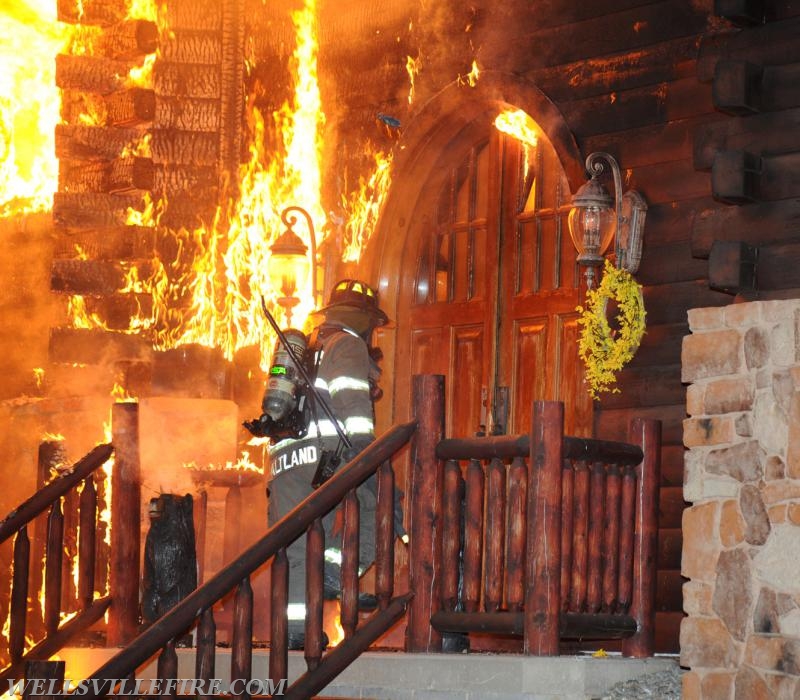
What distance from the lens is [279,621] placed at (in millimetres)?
7508

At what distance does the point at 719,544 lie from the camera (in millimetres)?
7660

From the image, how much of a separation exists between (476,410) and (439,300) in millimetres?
918

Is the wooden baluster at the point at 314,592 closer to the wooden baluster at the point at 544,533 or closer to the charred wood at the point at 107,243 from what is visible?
the wooden baluster at the point at 544,533

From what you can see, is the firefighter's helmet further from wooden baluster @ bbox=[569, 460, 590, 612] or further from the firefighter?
wooden baluster @ bbox=[569, 460, 590, 612]

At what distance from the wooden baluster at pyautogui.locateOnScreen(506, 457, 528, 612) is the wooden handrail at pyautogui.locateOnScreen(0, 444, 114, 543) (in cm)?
305

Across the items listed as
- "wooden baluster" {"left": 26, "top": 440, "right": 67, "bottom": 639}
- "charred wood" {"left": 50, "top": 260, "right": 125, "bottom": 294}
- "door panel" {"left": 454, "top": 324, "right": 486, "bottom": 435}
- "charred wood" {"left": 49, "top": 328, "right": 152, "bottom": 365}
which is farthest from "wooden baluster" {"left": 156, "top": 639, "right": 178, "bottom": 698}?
"charred wood" {"left": 50, "top": 260, "right": 125, "bottom": 294}

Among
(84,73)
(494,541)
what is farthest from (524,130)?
(84,73)

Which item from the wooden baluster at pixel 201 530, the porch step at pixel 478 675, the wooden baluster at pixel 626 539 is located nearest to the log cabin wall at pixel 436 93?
the wooden baluster at pixel 626 539

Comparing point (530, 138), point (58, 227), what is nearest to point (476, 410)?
point (530, 138)

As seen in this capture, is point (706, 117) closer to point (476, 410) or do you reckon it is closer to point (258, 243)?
point (476, 410)

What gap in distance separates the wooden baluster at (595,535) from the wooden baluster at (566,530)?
0.48 feet

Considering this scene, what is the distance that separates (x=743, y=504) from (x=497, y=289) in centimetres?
323

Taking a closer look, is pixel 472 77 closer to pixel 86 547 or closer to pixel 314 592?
pixel 86 547

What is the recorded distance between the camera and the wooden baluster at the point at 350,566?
7695 millimetres
